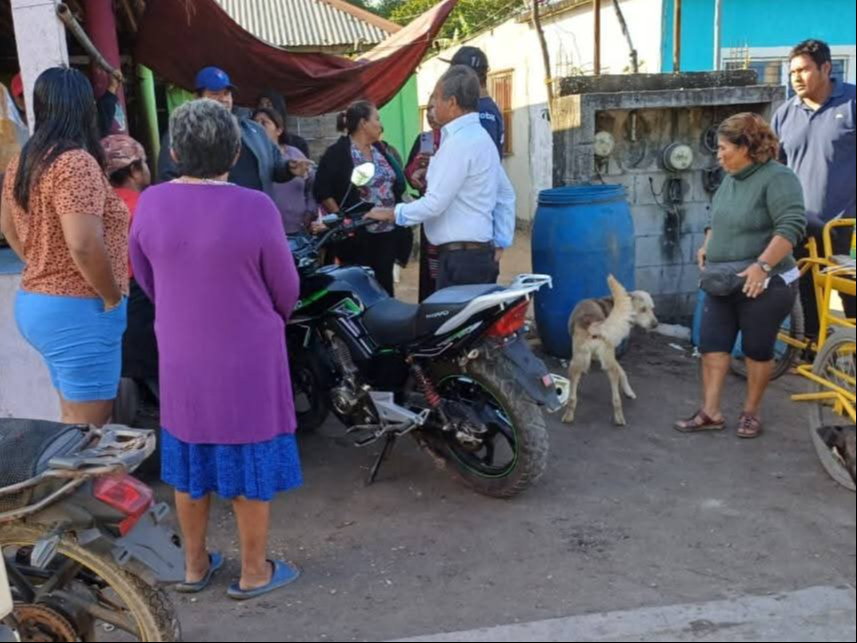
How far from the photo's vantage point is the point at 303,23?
11.6 metres

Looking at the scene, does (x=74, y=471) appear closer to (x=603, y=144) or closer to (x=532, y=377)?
(x=532, y=377)

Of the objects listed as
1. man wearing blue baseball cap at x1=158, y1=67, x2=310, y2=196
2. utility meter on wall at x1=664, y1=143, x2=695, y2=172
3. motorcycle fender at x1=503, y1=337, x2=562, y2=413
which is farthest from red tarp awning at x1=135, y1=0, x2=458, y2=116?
motorcycle fender at x1=503, y1=337, x2=562, y2=413

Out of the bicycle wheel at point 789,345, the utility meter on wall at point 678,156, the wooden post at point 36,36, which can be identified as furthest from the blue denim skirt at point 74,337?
the utility meter on wall at point 678,156

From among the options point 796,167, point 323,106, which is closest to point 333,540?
point 796,167

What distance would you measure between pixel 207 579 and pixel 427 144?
11.3 ft

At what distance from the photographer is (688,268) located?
265 inches

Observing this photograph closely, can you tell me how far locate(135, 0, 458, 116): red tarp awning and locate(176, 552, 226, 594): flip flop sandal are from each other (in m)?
4.30

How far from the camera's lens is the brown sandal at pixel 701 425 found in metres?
4.45

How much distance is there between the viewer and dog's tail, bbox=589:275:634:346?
184 inches

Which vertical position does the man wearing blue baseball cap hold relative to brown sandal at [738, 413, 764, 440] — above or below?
above

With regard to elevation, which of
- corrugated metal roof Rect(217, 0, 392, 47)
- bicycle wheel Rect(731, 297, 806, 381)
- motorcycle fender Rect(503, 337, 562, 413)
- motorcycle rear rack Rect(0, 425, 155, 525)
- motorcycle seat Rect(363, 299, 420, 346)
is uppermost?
corrugated metal roof Rect(217, 0, 392, 47)

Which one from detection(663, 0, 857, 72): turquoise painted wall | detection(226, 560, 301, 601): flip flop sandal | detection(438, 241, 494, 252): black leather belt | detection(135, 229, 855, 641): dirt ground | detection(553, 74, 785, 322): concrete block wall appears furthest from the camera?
detection(553, 74, 785, 322): concrete block wall

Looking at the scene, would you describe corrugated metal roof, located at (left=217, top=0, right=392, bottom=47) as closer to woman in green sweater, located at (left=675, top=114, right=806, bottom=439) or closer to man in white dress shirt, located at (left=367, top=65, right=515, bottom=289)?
man in white dress shirt, located at (left=367, top=65, right=515, bottom=289)

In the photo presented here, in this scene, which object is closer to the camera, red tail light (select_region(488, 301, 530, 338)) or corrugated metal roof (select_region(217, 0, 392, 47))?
red tail light (select_region(488, 301, 530, 338))
